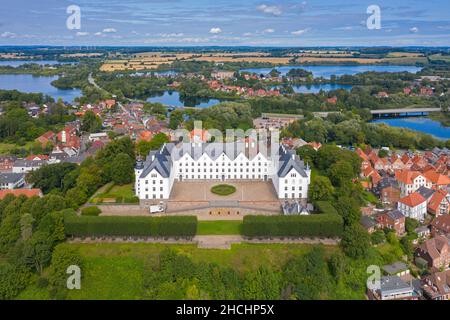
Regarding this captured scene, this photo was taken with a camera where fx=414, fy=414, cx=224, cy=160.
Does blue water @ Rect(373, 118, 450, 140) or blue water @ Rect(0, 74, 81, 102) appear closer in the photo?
blue water @ Rect(373, 118, 450, 140)

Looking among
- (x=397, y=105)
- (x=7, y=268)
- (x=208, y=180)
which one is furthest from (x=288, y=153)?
(x=397, y=105)

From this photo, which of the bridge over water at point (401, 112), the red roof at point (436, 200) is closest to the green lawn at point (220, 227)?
the red roof at point (436, 200)

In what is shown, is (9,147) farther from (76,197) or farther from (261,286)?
(261,286)

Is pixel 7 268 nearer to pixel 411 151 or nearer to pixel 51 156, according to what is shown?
pixel 51 156

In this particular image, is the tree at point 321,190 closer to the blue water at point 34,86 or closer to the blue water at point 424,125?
the blue water at point 424,125

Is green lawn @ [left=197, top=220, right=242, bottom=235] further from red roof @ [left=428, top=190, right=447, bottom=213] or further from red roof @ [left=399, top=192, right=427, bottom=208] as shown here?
red roof @ [left=428, top=190, right=447, bottom=213]

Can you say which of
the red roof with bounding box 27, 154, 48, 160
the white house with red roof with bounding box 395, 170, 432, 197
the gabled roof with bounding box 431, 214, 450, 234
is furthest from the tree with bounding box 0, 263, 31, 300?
the white house with red roof with bounding box 395, 170, 432, 197
